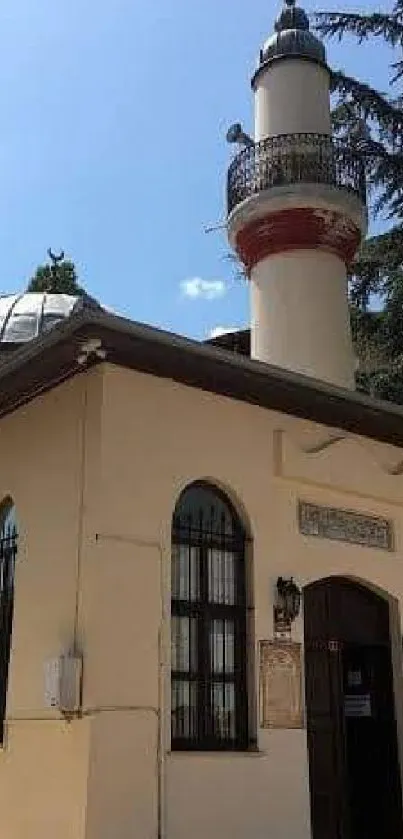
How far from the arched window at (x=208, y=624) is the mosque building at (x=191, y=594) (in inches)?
0.6

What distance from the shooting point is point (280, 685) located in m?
7.72

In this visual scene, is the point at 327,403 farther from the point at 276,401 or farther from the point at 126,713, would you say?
the point at 126,713

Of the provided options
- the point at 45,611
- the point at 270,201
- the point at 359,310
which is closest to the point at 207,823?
the point at 45,611

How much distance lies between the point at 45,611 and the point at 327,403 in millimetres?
2669

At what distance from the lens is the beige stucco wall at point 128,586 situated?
6.63 metres

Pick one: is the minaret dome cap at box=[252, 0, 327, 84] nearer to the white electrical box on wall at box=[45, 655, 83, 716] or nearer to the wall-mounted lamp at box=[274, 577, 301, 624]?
the wall-mounted lamp at box=[274, 577, 301, 624]

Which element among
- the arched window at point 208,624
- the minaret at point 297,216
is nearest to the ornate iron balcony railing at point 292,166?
the minaret at point 297,216

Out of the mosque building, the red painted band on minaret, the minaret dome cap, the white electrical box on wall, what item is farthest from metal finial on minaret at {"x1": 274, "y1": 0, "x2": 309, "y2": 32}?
the white electrical box on wall

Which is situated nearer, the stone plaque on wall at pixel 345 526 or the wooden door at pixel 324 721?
the wooden door at pixel 324 721

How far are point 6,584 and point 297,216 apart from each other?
21.9 feet

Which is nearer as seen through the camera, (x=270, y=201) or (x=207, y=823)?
(x=207, y=823)

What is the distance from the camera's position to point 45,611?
7.21 metres

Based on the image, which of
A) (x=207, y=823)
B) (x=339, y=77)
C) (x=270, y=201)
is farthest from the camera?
(x=339, y=77)

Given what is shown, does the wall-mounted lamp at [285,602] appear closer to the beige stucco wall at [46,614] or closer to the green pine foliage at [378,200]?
the beige stucco wall at [46,614]
